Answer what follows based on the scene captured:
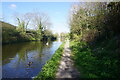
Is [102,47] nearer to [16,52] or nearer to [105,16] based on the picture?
[105,16]

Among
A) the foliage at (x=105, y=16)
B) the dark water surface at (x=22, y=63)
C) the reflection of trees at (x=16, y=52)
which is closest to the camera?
the dark water surface at (x=22, y=63)

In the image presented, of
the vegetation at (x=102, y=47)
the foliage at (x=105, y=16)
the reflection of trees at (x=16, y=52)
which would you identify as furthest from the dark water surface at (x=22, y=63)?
the foliage at (x=105, y=16)

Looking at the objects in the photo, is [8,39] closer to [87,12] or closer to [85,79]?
[87,12]

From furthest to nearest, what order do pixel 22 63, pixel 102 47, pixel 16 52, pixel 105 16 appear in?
pixel 16 52
pixel 105 16
pixel 102 47
pixel 22 63

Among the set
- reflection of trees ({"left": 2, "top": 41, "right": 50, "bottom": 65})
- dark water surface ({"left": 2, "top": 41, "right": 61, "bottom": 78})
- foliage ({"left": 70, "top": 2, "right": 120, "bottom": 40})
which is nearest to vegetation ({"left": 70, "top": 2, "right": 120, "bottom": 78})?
foliage ({"left": 70, "top": 2, "right": 120, "bottom": 40})

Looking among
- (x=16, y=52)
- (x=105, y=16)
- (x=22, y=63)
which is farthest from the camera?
(x=16, y=52)

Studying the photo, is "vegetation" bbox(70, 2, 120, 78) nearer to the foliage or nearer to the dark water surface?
the foliage

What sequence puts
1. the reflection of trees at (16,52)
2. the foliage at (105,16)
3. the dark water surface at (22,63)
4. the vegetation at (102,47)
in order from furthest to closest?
the reflection of trees at (16,52), the foliage at (105,16), the dark water surface at (22,63), the vegetation at (102,47)

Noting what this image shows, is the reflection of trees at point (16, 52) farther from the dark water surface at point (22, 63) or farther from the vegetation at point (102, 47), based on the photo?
the vegetation at point (102, 47)

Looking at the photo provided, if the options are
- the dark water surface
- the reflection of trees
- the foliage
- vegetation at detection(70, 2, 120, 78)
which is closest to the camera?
vegetation at detection(70, 2, 120, 78)

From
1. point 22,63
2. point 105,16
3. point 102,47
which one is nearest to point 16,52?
point 22,63

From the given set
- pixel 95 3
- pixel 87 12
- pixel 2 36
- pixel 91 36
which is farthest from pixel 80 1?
pixel 2 36

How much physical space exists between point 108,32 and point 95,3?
4.41 m

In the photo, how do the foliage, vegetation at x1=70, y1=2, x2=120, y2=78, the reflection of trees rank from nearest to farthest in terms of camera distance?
A: vegetation at x1=70, y1=2, x2=120, y2=78, the foliage, the reflection of trees
